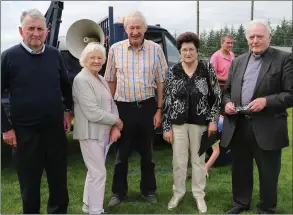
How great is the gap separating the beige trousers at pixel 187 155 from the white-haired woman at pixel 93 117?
0.61 m

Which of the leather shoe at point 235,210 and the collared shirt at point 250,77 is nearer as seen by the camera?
the collared shirt at point 250,77

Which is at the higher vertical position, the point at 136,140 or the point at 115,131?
the point at 115,131

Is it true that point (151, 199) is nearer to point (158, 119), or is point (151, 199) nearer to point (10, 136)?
point (158, 119)

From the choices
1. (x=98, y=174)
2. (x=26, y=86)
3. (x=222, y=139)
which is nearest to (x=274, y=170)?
(x=222, y=139)

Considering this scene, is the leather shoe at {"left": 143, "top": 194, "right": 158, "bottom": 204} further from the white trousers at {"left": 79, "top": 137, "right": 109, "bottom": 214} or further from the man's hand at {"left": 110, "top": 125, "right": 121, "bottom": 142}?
the man's hand at {"left": 110, "top": 125, "right": 121, "bottom": 142}

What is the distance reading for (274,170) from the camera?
308 centimetres

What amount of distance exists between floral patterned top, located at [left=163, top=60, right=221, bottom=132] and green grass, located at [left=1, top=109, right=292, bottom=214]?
0.95 meters

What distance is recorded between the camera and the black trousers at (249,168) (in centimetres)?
308

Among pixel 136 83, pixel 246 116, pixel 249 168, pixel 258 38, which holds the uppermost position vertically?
pixel 258 38

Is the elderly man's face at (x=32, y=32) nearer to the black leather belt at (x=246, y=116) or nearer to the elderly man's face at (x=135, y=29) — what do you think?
the elderly man's face at (x=135, y=29)

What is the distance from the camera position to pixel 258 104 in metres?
2.89

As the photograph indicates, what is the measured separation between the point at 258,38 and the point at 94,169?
5.91 ft

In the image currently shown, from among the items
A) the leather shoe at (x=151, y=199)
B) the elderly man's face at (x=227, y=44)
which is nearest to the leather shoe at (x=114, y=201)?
the leather shoe at (x=151, y=199)

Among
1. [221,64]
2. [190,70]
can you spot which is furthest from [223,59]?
[190,70]
